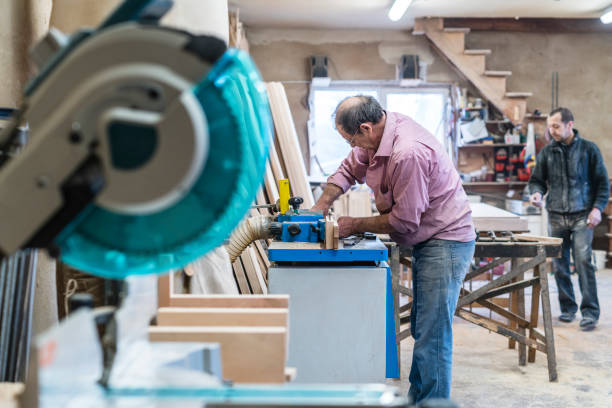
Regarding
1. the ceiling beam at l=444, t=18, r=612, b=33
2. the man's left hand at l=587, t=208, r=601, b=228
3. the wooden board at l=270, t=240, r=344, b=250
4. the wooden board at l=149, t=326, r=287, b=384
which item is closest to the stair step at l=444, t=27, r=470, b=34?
the ceiling beam at l=444, t=18, r=612, b=33

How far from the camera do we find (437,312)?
2.41 m

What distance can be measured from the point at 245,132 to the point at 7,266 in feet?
3.25

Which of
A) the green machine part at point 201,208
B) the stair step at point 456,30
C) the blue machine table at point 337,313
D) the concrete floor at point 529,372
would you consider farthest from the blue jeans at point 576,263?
the green machine part at point 201,208

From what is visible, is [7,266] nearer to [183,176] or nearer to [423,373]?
[183,176]

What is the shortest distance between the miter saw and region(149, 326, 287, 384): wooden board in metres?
0.29

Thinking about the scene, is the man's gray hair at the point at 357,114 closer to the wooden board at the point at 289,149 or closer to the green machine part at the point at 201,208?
the wooden board at the point at 289,149

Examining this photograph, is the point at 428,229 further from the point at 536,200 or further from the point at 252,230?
the point at 536,200

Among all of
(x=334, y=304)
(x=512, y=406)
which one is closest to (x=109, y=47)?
(x=334, y=304)

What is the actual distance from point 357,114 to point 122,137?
185 cm

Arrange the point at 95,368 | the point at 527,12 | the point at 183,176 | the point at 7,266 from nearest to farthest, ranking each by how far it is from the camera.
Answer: the point at 183,176, the point at 95,368, the point at 7,266, the point at 527,12

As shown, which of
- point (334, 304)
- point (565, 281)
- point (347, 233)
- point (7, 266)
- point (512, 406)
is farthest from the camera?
point (565, 281)

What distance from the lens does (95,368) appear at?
0.82 meters

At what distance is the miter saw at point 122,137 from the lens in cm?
69

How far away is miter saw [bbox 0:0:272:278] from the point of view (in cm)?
69
